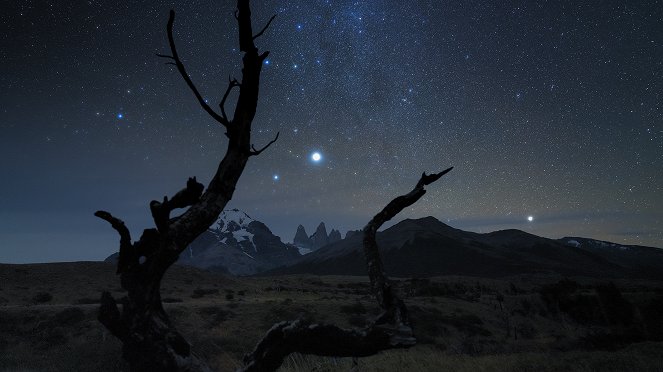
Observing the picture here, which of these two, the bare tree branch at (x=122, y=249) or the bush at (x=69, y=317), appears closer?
the bare tree branch at (x=122, y=249)

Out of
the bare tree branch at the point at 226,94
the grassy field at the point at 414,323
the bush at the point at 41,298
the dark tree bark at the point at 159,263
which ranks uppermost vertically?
the bare tree branch at the point at 226,94

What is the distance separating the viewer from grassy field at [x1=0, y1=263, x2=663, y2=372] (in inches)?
436

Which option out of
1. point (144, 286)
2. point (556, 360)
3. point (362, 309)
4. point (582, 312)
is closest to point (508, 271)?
point (582, 312)

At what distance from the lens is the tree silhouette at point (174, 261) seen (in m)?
4.13

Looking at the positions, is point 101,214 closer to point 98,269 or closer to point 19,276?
point 19,276

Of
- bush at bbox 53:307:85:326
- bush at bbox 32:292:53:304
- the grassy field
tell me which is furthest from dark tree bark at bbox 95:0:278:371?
bush at bbox 32:292:53:304

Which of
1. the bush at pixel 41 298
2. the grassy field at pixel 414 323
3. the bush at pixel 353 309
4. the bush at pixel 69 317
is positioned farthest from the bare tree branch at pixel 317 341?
the bush at pixel 41 298

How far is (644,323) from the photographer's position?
30.7 meters

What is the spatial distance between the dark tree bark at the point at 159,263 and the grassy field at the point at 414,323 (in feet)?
19.7

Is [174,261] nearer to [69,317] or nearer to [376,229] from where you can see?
[376,229]

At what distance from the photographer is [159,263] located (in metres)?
4.27

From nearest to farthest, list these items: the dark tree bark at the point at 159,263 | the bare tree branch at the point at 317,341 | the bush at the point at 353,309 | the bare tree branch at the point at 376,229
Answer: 1. the dark tree bark at the point at 159,263
2. the bare tree branch at the point at 317,341
3. the bare tree branch at the point at 376,229
4. the bush at the point at 353,309

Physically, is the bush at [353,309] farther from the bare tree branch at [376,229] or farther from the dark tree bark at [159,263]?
the dark tree bark at [159,263]

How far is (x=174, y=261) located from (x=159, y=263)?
0.35 metres
